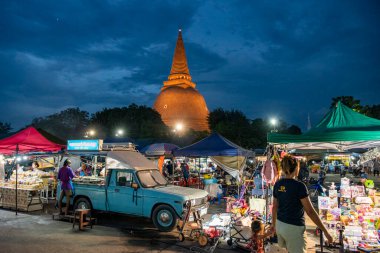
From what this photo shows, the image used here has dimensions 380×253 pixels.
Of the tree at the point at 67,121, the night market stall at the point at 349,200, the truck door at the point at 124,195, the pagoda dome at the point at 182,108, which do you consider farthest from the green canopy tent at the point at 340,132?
the pagoda dome at the point at 182,108

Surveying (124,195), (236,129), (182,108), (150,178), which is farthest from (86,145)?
(182,108)

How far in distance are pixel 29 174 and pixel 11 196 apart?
1624 mm

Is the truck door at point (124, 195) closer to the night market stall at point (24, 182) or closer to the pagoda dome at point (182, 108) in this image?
the night market stall at point (24, 182)

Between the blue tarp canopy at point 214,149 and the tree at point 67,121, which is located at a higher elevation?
the tree at point 67,121

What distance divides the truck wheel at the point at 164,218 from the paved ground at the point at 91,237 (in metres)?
0.19

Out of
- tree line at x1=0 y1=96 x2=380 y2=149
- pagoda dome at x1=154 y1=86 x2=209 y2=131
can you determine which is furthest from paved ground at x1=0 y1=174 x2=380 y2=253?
pagoda dome at x1=154 y1=86 x2=209 y2=131

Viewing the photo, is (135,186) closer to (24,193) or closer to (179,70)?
(24,193)

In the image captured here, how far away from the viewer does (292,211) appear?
3744 millimetres

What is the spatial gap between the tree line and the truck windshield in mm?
27708

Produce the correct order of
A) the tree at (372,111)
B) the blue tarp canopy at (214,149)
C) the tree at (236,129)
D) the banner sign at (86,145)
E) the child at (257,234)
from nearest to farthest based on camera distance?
1. the child at (257,234)
2. the banner sign at (86,145)
3. the blue tarp canopy at (214,149)
4. the tree at (372,111)
5. the tree at (236,129)

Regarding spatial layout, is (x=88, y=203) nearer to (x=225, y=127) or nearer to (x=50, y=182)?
(x=50, y=182)

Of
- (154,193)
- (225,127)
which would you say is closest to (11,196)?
(154,193)

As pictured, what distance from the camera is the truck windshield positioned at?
8.89 metres

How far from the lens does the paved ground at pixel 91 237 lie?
6.80 m
